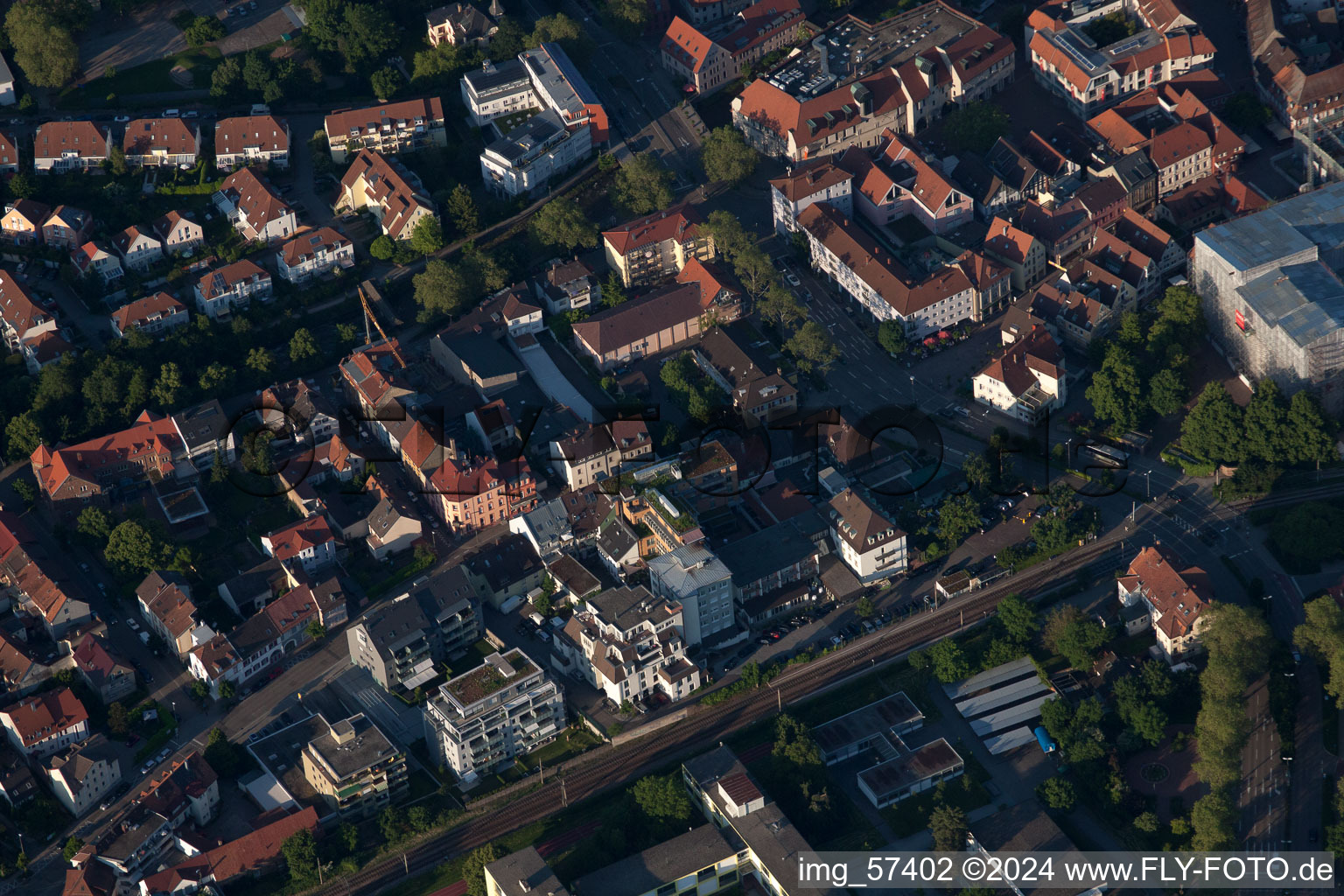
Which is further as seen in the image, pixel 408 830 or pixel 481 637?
Result: pixel 481 637

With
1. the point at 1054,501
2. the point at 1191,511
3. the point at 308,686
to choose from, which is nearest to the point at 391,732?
the point at 308,686

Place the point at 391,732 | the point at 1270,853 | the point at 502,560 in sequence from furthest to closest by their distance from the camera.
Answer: the point at 502,560 → the point at 391,732 → the point at 1270,853

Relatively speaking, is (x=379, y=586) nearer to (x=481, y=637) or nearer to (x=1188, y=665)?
(x=481, y=637)

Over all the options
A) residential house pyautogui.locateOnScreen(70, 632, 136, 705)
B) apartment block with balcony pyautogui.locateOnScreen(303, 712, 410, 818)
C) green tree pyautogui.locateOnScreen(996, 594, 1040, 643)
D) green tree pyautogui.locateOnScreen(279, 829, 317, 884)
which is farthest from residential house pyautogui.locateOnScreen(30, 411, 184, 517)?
green tree pyautogui.locateOnScreen(996, 594, 1040, 643)

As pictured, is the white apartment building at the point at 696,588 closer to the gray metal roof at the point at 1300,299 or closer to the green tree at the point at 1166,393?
the green tree at the point at 1166,393

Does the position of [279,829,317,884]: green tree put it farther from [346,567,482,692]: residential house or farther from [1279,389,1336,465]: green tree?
[1279,389,1336,465]: green tree

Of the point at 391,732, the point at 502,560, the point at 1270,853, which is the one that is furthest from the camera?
the point at 502,560
